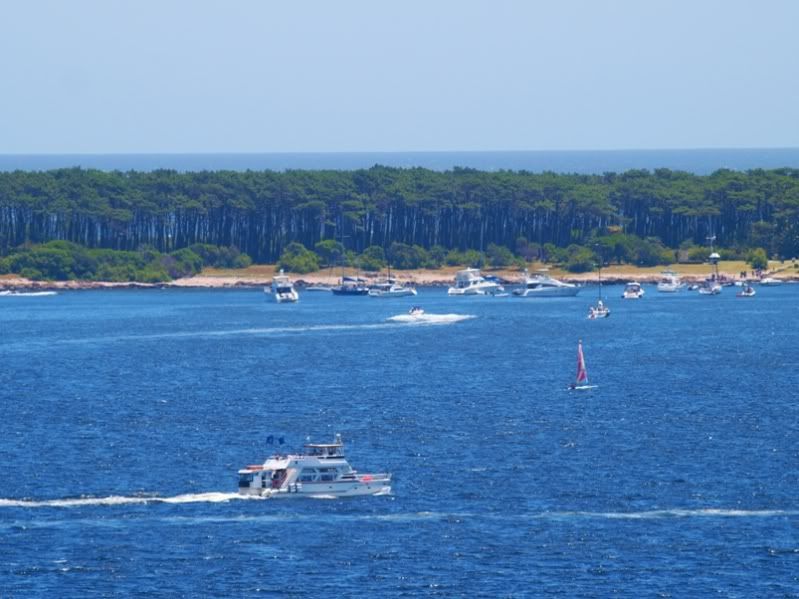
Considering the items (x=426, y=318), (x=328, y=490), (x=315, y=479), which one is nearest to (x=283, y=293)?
(x=426, y=318)

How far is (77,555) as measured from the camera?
7050 cm

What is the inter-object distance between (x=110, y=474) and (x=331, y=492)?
37.0 feet

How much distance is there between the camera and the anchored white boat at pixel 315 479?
81625mm

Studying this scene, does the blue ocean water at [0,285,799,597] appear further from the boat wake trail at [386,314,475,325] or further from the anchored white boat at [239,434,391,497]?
the boat wake trail at [386,314,475,325]

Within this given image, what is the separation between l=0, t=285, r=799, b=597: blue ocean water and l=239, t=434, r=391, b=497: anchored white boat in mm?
1349

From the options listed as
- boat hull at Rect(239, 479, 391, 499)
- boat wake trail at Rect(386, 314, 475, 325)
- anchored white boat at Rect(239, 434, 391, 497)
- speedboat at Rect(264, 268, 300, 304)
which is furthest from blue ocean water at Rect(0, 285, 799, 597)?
speedboat at Rect(264, 268, 300, 304)

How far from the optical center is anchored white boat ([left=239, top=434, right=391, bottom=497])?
81625 mm

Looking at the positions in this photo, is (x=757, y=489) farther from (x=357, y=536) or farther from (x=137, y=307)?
(x=137, y=307)

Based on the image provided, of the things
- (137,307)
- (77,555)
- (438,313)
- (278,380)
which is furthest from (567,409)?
(137,307)

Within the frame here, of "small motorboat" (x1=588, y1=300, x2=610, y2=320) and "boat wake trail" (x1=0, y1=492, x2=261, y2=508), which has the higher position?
"small motorboat" (x1=588, y1=300, x2=610, y2=320)

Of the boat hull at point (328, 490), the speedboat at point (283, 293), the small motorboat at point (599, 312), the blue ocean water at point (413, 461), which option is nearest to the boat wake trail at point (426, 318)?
the blue ocean water at point (413, 461)

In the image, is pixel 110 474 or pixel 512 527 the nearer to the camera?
pixel 512 527

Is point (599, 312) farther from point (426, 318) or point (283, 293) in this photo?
point (283, 293)

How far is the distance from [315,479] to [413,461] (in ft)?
29.1
